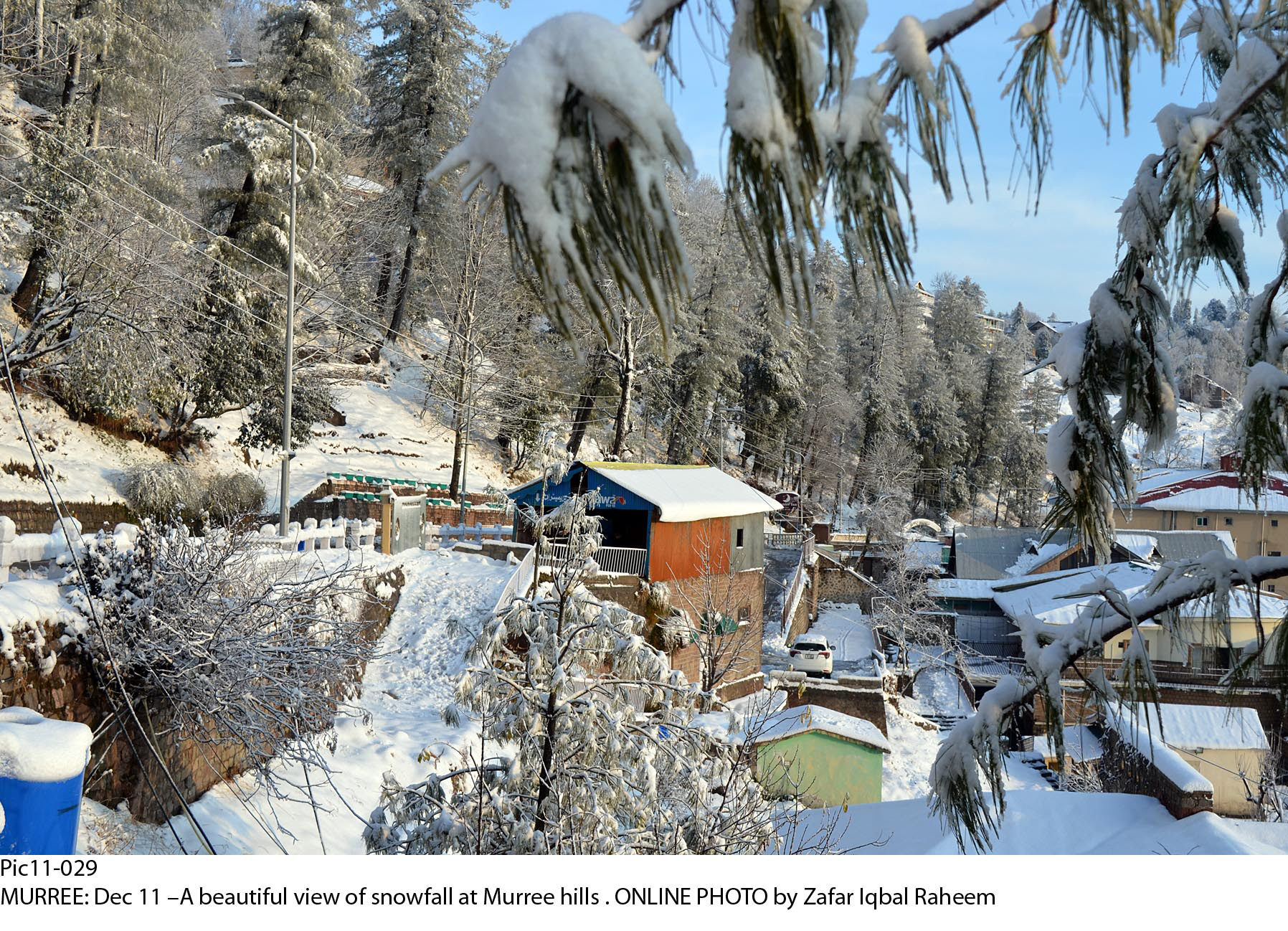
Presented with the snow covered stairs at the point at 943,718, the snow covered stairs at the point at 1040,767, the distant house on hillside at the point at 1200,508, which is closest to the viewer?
the snow covered stairs at the point at 1040,767

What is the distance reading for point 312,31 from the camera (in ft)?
89.0

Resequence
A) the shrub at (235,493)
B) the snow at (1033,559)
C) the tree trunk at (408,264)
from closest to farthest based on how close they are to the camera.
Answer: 1. the shrub at (235,493)
2. the tree trunk at (408,264)
3. the snow at (1033,559)

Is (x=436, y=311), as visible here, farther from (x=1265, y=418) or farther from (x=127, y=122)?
(x=1265, y=418)

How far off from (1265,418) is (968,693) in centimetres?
2825

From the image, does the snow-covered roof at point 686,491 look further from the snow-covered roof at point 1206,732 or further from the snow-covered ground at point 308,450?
the snow-covered roof at point 1206,732

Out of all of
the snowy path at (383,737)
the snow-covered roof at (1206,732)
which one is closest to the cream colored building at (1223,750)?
the snow-covered roof at (1206,732)

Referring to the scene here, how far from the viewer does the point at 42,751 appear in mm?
5523

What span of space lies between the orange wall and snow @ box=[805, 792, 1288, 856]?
10228mm

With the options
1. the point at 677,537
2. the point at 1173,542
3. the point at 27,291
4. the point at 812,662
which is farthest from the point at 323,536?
the point at 1173,542

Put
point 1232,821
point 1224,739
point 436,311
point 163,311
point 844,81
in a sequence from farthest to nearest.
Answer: point 436,311, point 163,311, point 1224,739, point 1232,821, point 844,81

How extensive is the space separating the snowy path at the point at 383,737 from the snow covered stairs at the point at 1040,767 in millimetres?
12514

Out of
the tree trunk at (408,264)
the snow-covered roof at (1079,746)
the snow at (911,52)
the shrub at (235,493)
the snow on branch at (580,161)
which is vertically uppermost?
the tree trunk at (408,264)

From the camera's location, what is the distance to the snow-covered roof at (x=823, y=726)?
1571cm

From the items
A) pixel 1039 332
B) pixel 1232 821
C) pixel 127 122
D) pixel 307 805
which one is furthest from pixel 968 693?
pixel 1039 332
